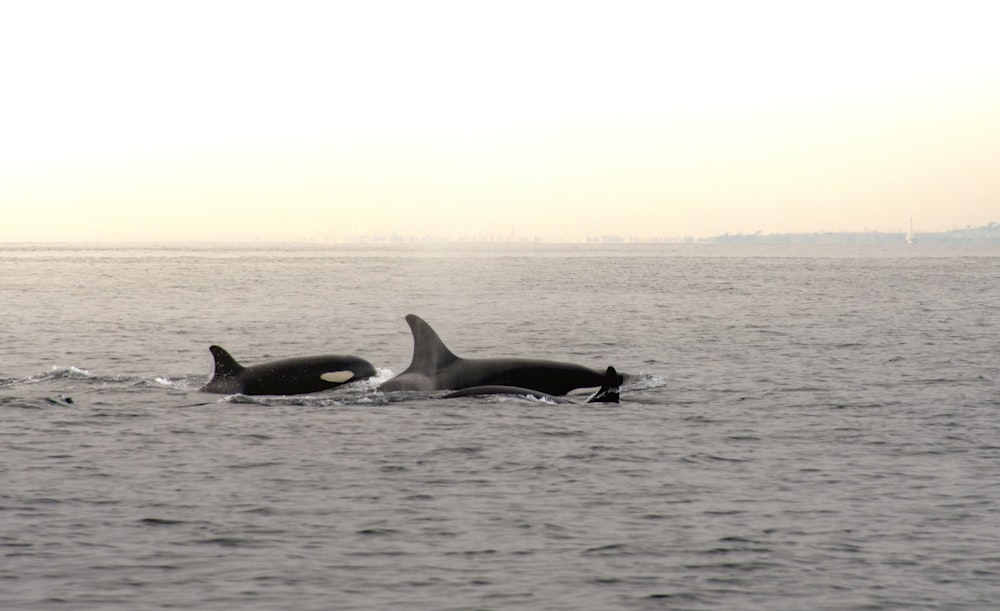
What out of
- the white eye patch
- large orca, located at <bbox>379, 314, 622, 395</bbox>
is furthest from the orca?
the white eye patch

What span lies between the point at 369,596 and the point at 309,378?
14.9 meters

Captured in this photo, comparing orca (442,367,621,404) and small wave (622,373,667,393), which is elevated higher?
orca (442,367,621,404)

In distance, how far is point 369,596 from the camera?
11.4 meters

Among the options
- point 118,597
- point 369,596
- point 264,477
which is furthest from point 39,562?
point 264,477

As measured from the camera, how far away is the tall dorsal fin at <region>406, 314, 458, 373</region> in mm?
25734

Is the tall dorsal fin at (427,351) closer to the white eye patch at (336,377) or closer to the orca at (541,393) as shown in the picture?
the orca at (541,393)

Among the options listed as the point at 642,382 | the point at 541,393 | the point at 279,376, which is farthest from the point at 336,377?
the point at 642,382

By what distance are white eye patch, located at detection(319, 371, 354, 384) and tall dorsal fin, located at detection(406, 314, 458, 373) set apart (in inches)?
60.9

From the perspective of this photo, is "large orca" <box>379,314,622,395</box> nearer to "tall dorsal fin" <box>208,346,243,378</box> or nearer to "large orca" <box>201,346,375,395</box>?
"large orca" <box>201,346,375,395</box>

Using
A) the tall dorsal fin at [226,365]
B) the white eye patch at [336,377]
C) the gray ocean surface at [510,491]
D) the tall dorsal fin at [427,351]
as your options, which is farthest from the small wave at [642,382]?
the tall dorsal fin at [226,365]

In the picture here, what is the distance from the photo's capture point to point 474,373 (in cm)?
2570

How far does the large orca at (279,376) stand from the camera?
25.8 metres

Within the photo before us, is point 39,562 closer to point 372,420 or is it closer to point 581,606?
point 581,606

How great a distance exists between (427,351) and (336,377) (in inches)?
83.2
